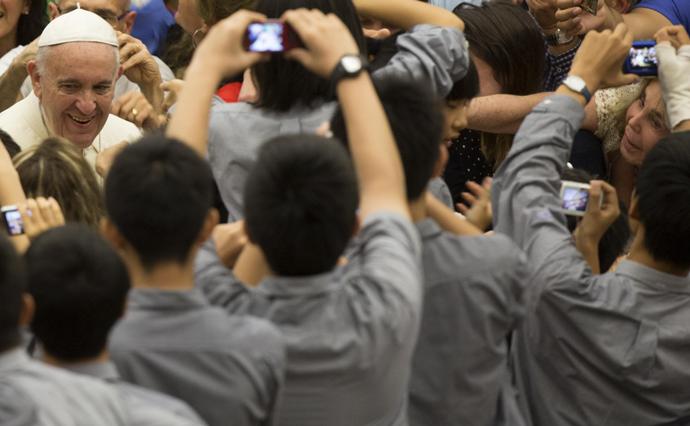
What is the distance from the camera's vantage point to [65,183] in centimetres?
369

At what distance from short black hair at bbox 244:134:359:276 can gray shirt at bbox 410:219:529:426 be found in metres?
0.41

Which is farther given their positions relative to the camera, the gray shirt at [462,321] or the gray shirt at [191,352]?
the gray shirt at [462,321]

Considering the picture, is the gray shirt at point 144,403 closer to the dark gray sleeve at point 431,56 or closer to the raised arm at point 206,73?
the raised arm at point 206,73

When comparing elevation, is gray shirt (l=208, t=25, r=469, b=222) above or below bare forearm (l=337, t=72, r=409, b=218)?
below

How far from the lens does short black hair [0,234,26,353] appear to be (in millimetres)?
2232

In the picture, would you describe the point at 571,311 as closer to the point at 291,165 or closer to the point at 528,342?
the point at 528,342

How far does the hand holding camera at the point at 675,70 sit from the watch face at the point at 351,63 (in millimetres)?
1400

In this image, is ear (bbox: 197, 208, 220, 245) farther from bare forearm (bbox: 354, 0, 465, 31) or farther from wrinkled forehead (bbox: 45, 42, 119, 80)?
wrinkled forehead (bbox: 45, 42, 119, 80)

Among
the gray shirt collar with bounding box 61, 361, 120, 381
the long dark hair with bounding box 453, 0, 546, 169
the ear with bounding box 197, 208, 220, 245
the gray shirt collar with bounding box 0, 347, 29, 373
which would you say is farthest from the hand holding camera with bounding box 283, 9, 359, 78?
the long dark hair with bounding box 453, 0, 546, 169

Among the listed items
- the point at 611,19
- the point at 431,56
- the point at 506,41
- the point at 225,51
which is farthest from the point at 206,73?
the point at 611,19

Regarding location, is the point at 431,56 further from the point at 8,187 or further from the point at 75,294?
the point at 75,294

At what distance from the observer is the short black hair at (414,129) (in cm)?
282

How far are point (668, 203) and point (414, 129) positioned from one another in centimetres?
79

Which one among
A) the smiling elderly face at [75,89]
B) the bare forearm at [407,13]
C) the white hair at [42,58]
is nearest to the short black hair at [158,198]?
the bare forearm at [407,13]
